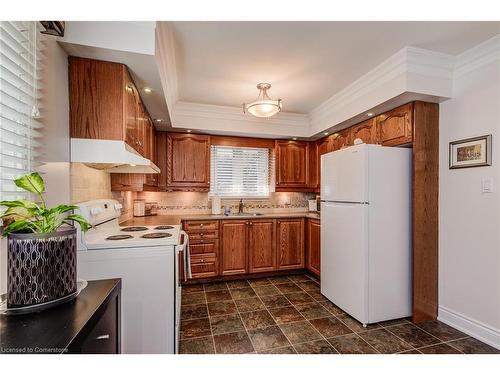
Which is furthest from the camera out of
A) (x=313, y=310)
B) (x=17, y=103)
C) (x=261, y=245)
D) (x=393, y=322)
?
(x=261, y=245)

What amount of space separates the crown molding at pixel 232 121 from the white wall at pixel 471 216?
1845 millimetres

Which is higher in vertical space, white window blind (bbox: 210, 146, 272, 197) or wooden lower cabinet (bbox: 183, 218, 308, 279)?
white window blind (bbox: 210, 146, 272, 197)

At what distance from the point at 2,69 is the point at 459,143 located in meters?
3.11

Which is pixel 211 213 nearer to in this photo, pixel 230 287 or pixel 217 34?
pixel 230 287

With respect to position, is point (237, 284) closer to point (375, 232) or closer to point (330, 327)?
point (330, 327)

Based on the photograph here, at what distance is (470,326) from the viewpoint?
2121mm

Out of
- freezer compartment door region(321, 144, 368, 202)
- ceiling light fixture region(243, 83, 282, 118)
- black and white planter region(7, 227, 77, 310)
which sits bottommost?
black and white planter region(7, 227, 77, 310)

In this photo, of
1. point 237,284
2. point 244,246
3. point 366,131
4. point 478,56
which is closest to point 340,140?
point 366,131

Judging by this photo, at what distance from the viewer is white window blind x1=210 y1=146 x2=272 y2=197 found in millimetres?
3949

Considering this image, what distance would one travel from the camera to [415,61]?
2.13m

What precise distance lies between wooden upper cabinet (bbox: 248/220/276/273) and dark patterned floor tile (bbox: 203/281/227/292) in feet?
1.38

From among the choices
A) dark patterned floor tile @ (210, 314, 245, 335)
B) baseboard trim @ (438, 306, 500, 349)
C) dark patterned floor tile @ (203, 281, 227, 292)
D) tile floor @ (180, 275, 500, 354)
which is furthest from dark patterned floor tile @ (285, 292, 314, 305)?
baseboard trim @ (438, 306, 500, 349)

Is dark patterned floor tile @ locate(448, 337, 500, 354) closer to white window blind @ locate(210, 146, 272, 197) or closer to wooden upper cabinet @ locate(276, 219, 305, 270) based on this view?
wooden upper cabinet @ locate(276, 219, 305, 270)

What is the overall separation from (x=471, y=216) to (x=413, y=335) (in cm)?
114
